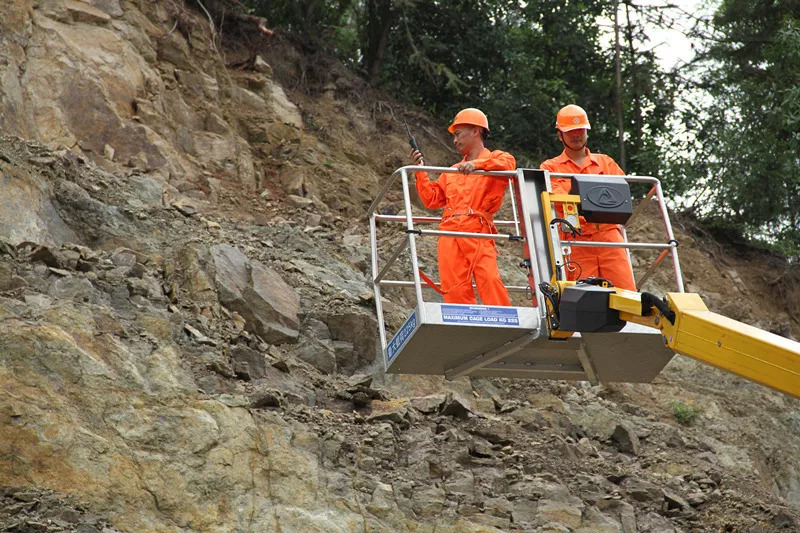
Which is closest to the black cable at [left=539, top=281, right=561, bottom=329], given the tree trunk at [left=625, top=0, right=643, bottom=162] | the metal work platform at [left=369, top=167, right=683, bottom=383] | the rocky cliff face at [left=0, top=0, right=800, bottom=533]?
the metal work platform at [left=369, top=167, right=683, bottom=383]

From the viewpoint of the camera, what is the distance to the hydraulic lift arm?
5.02m

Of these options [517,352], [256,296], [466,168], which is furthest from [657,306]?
[256,296]

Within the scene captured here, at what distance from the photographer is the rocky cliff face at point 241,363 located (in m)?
8.32

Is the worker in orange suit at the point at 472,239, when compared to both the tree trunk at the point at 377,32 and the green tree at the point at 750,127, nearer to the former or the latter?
the green tree at the point at 750,127

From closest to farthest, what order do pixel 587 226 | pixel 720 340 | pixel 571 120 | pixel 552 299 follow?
pixel 720 340
pixel 552 299
pixel 587 226
pixel 571 120

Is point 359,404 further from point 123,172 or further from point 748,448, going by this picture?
point 748,448

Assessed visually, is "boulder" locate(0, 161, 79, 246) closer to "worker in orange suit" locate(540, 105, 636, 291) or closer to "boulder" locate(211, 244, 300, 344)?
"boulder" locate(211, 244, 300, 344)

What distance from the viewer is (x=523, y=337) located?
7.32m

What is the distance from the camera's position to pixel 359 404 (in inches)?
406

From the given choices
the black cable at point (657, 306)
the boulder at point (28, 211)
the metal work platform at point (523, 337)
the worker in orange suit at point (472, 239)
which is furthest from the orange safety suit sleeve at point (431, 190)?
the boulder at point (28, 211)

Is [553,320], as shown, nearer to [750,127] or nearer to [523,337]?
[523,337]

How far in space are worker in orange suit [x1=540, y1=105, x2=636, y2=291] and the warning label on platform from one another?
2.10ft

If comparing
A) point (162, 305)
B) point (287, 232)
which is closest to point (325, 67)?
point (287, 232)

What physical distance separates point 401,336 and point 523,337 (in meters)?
0.90
